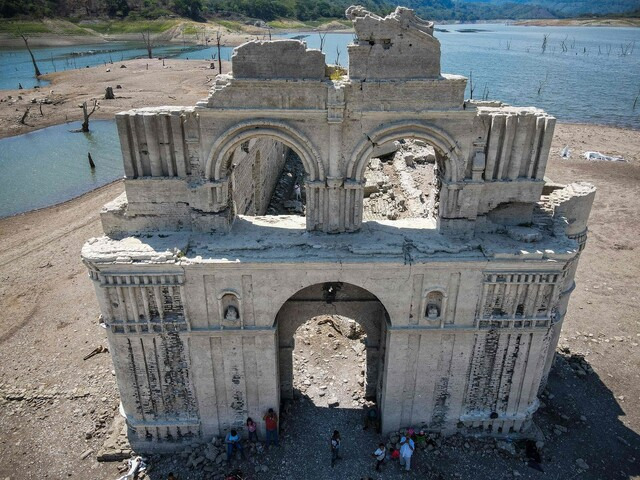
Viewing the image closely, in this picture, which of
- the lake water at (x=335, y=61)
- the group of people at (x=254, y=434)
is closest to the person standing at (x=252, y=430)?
the group of people at (x=254, y=434)

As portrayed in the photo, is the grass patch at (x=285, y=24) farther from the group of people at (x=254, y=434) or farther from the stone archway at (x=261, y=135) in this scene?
the group of people at (x=254, y=434)

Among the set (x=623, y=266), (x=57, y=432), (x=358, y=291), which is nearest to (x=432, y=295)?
(x=358, y=291)

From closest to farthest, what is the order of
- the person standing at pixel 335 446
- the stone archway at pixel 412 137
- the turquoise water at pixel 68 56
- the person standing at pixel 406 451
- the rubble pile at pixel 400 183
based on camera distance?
the stone archway at pixel 412 137 → the person standing at pixel 406 451 → the person standing at pixel 335 446 → the rubble pile at pixel 400 183 → the turquoise water at pixel 68 56

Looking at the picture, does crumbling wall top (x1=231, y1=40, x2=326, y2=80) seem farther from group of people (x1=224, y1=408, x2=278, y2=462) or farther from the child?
the child

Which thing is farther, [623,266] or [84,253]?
[623,266]

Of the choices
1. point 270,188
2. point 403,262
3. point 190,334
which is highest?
point 403,262

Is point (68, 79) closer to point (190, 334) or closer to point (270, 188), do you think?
point (270, 188)
